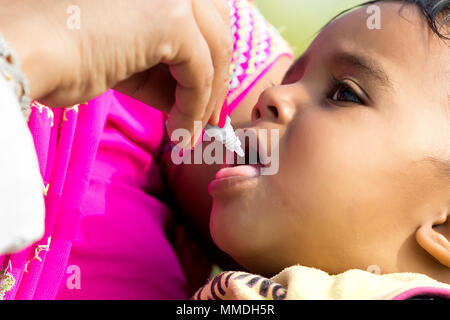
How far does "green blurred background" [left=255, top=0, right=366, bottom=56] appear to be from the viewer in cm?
158

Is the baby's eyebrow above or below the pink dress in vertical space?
above

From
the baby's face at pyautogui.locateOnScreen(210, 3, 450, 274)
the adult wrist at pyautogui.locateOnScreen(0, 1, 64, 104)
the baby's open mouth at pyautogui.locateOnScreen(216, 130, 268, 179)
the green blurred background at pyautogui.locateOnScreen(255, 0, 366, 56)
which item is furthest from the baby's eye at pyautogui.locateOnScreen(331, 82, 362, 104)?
the green blurred background at pyautogui.locateOnScreen(255, 0, 366, 56)

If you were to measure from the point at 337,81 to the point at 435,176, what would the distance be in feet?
0.66

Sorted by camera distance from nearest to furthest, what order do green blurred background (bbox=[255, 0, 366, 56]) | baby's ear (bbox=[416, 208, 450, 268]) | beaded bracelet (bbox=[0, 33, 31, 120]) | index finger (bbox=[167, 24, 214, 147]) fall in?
beaded bracelet (bbox=[0, 33, 31, 120]) → index finger (bbox=[167, 24, 214, 147]) → baby's ear (bbox=[416, 208, 450, 268]) → green blurred background (bbox=[255, 0, 366, 56])

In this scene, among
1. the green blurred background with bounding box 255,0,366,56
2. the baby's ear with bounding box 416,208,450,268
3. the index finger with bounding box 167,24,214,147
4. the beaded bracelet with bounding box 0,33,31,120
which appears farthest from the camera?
the green blurred background with bounding box 255,0,366,56

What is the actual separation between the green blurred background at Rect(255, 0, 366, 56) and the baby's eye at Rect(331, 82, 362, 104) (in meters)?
0.77

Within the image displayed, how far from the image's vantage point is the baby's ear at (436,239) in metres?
0.75

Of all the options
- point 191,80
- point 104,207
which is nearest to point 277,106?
point 191,80

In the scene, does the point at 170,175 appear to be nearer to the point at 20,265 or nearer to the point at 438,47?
the point at 20,265

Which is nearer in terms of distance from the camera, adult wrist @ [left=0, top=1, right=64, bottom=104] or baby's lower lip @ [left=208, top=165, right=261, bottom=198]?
adult wrist @ [left=0, top=1, right=64, bottom=104]

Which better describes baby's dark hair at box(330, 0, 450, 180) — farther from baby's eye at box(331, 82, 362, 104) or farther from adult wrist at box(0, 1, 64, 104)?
adult wrist at box(0, 1, 64, 104)

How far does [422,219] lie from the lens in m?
0.76

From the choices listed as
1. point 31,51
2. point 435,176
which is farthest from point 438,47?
point 31,51

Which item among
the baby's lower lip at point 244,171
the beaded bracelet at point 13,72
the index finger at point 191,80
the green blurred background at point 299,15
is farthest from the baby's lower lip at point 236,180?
the green blurred background at point 299,15
